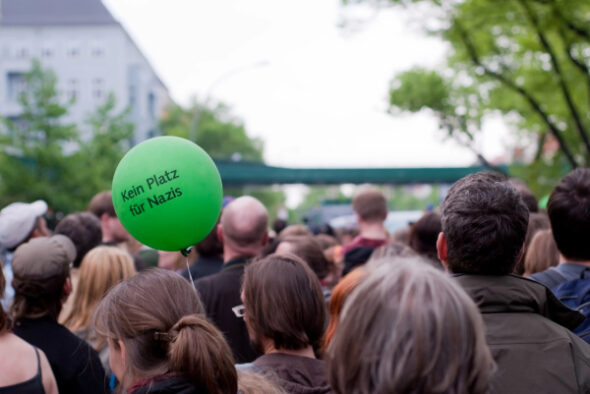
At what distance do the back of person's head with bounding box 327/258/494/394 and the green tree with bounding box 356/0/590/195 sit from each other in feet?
42.3

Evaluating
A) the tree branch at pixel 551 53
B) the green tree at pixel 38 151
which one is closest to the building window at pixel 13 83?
the green tree at pixel 38 151

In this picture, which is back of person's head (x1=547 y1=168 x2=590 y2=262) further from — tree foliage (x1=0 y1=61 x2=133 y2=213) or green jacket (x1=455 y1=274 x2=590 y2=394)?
tree foliage (x1=0 y1=61 x2=133 y2=213)

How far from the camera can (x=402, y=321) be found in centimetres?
139

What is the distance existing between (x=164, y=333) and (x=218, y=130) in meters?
62.1

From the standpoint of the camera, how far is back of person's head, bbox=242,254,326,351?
2.70 meters

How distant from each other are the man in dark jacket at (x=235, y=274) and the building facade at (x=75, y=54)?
56504mm

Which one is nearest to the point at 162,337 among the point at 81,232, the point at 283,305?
the point at 283,305

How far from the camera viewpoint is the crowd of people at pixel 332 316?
1410mm

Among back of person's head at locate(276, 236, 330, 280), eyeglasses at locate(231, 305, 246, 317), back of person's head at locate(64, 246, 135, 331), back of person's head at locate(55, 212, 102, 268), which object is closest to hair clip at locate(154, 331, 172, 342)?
eyeglasses at locate(231, 305, 246, 317)

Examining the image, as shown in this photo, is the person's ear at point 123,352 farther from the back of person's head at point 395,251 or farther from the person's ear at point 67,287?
the back of person's head at point 395,251

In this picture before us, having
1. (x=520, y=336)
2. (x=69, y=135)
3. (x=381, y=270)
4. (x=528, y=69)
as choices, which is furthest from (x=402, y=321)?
(x=69, y=135)

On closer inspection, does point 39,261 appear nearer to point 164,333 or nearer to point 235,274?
point 235,274

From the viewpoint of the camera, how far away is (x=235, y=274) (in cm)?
389

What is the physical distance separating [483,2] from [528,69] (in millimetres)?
3702
